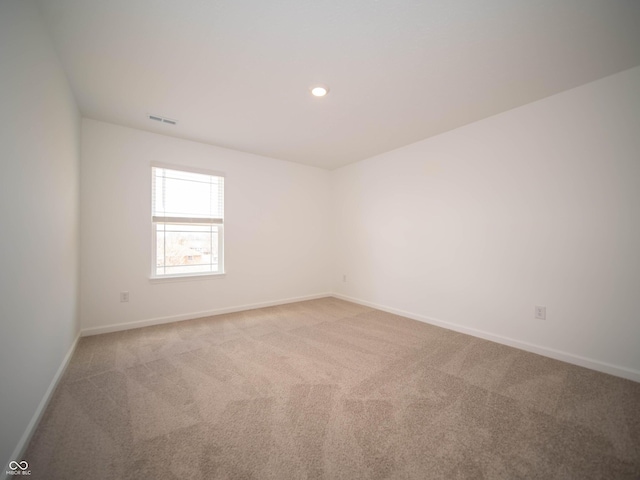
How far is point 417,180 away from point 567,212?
5.60 feet

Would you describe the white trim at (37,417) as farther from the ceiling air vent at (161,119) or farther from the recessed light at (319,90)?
the recessed light at (319,90)

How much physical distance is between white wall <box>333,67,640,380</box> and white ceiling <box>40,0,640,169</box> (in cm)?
33

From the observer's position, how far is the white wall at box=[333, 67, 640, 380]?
2.21 m

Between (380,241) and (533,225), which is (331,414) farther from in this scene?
(380,241)

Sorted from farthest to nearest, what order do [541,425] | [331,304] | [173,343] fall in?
[331,304], [173,343], [541,425]

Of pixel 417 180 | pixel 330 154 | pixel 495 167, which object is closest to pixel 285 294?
pixel 330 154

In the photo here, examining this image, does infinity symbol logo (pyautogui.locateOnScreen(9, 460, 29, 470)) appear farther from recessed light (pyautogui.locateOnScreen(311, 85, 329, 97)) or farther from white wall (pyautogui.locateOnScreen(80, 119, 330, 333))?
recessed light (pyautogui.locateOnScreen(311, 85, 329, 97))

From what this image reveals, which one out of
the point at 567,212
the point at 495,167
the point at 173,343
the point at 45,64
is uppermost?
the point at 45,64

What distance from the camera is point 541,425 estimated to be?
1615 mm

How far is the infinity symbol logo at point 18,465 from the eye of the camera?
125cm

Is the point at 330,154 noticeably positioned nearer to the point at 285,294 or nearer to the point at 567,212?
the point at 285,294

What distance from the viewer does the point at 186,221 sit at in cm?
371

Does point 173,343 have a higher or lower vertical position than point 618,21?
lower

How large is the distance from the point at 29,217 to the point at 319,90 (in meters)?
2.32
